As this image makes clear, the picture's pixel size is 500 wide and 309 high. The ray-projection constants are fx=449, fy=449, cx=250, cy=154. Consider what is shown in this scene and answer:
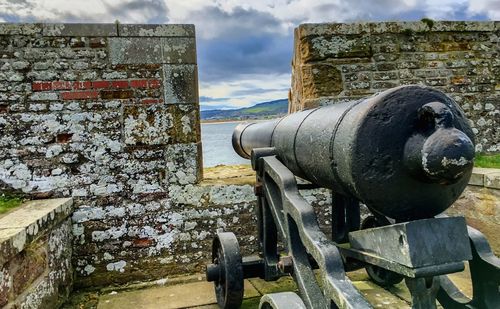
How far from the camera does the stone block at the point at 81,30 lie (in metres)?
3.99

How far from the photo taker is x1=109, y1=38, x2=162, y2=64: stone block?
13.5 ft

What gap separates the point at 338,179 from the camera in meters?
1.99

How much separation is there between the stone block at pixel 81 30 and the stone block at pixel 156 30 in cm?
Result: 10

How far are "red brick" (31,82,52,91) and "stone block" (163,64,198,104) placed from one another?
102 cm

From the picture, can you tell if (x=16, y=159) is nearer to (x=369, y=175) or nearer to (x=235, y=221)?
(x=235, y=221)

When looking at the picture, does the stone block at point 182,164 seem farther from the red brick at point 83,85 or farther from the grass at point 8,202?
the grass at point 8,202

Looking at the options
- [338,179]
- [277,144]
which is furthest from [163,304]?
[338,179]

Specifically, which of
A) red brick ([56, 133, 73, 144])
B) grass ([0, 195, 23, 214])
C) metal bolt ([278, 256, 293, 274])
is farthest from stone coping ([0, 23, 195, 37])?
metal bolt ([278, 256, 293, 274])

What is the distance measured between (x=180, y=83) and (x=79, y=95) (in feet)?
3.00

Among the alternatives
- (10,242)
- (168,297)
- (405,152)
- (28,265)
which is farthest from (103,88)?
(405,152)

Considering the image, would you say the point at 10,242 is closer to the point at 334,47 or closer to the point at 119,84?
the point at 119,84

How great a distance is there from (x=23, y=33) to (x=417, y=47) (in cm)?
388

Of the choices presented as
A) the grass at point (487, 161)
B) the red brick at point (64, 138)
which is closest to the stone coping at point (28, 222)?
the red brick at point (64, 138)

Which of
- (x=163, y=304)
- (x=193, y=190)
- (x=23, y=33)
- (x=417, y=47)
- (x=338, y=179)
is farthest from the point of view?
(x=417, y=47)
